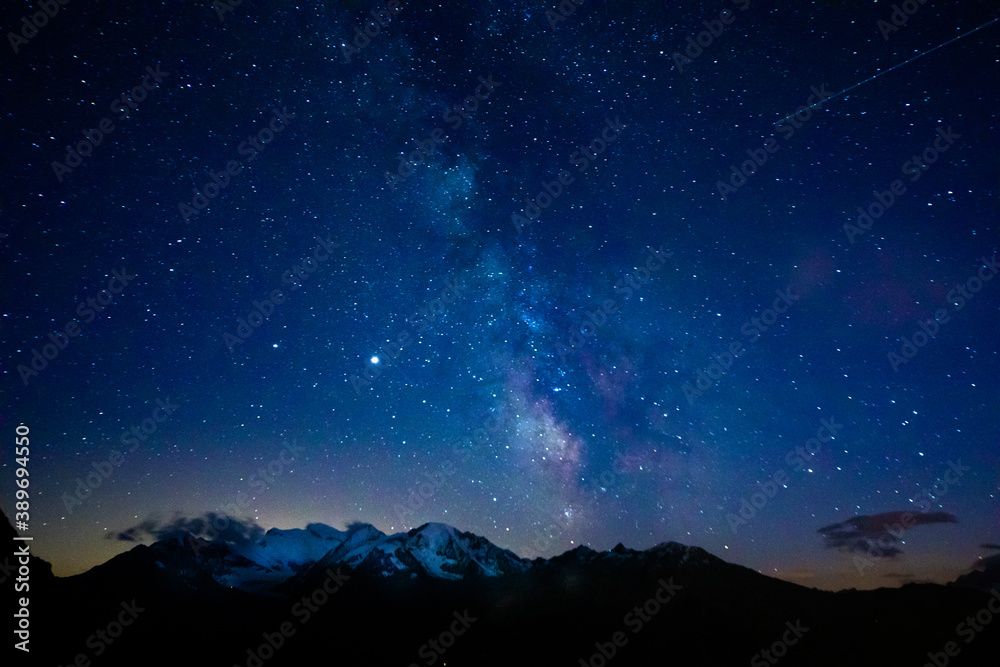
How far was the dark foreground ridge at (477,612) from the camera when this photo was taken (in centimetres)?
9056

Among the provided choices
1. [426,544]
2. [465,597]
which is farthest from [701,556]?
[426,544]

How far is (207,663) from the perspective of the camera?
81.8m

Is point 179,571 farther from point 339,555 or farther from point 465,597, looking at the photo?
point 465,597

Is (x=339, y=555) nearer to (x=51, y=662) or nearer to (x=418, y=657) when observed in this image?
(x=418, y=657)

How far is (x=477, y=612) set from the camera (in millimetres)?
126062

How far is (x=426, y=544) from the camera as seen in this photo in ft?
572

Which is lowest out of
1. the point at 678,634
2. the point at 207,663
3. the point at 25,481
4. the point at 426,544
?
the point at 678,634

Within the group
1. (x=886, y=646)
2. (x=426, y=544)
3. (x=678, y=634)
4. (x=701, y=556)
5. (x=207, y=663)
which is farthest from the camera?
(x=426, y=544)

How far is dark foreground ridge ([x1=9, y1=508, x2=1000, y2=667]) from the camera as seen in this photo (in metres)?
90.6

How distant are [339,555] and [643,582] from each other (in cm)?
11800

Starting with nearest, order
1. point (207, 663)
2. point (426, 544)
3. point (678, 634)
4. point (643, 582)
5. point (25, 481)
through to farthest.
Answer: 1. point (25, 481)
2. point (207, 663)
3. point (678, 634)
4. point (643, 582)
5. point (426, 544)

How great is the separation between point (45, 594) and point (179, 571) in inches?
6323

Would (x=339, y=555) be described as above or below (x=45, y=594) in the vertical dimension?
below

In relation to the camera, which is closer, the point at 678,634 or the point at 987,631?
the point at 987,631
